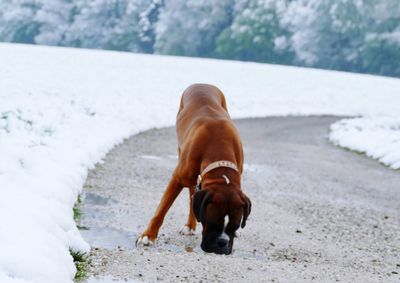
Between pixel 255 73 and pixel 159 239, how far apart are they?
171 feet

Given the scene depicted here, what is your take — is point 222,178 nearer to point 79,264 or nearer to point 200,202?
point 200,202

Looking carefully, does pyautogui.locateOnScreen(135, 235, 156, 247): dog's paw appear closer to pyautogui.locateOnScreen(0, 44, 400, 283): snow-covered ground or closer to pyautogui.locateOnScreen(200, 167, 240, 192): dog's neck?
pyautogui.locateOnScreen(0, 44, 400, 283): snow-covered ground

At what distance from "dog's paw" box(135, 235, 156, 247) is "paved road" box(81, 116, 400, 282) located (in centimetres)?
10

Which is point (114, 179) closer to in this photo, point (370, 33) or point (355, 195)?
point (355, 195)

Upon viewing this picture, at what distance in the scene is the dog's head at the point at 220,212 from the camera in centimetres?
509

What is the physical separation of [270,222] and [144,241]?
2.13 m

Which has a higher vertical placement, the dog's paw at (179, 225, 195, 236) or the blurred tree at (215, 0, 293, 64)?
the dog's paw at (179, 225, 195, 236)

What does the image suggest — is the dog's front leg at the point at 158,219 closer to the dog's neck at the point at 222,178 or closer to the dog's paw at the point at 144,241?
the dog's paw at the point at 144,241

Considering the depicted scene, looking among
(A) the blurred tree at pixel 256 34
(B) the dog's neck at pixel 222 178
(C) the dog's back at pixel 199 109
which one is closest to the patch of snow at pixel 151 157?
(C) the dog's back at pixel 199 109

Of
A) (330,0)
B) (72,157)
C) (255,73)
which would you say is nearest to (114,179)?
(72,157)

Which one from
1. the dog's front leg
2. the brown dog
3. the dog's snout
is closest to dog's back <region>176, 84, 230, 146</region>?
the brown dog

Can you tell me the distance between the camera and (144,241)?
6066 mm

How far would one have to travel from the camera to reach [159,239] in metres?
6.46

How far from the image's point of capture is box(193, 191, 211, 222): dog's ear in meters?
5.10
